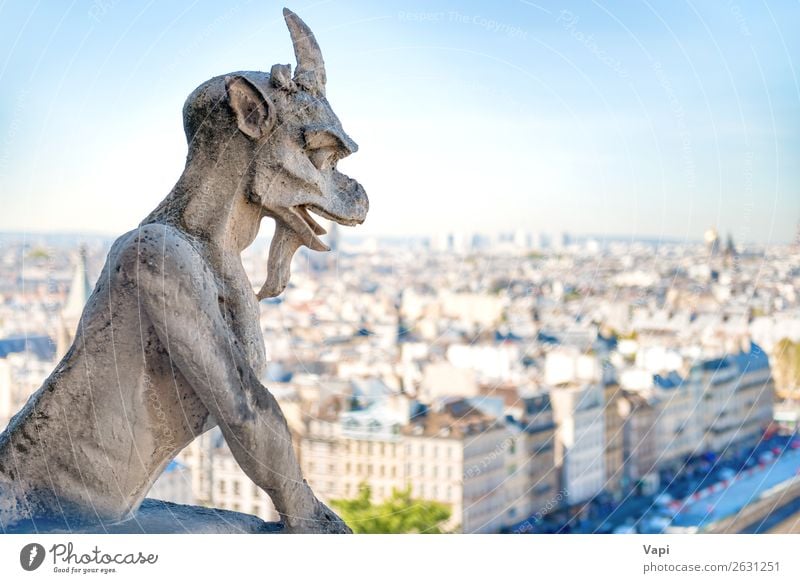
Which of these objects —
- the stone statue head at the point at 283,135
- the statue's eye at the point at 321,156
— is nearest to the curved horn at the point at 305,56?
the stone statue head at the point at 283,135

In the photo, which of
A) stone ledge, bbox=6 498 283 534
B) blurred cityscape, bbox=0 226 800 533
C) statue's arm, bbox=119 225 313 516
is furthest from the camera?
Answer: blurred cityscape, bbox=0 226 800 533

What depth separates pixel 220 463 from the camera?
16.2m

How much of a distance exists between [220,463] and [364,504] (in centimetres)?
303

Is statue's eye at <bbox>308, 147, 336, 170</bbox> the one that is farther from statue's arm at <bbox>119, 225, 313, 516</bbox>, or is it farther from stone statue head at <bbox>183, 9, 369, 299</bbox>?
statue's arm at <bbox>119, 225, 313, 516</bbox>

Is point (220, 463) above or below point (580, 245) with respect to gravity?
below

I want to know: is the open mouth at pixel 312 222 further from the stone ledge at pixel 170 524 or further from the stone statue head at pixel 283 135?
the stone ledge at pixel 170 524

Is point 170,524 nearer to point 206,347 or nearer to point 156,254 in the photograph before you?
point 206,347

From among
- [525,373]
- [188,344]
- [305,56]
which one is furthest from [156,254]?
[525,373]

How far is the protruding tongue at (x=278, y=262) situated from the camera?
244cm

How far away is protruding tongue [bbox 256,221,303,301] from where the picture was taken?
96.0 inches

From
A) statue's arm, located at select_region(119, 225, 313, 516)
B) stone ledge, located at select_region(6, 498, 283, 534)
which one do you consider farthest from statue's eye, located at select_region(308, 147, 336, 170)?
stone ledge, located at select_region(6, 498, 283, 534)

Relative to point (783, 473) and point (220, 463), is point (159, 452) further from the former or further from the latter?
point (783, 473)

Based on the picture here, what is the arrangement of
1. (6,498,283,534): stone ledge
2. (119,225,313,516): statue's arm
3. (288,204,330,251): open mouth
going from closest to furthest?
(119,225,313,516): statue's arm < (6,498,283,534): stone ledge < (288,204,330,251): open mouth
